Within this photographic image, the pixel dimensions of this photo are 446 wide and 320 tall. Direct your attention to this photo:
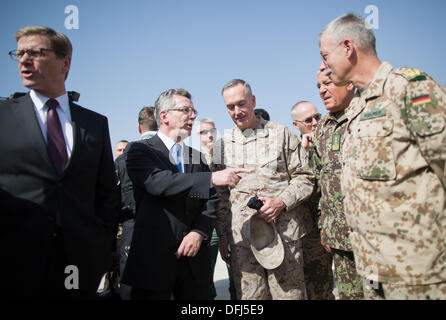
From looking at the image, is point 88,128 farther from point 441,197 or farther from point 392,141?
point 441,197

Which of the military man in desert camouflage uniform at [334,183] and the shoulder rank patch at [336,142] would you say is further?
the shoulder rank patch at [336,142]

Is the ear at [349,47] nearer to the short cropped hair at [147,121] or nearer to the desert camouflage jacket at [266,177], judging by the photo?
the desert camouflage jacket at [266,177]

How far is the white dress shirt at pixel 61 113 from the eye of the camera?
2.05 m

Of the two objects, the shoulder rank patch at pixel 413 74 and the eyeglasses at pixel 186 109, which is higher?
the eyeglasses at pixel 186 109

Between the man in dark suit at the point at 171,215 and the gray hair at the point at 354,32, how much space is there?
4.06 ft

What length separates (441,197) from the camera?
5.63 ft

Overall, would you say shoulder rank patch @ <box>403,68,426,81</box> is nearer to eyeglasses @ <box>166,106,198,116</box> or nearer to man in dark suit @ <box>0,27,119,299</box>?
eyeglasses @ <box>166,106,198,116</box>

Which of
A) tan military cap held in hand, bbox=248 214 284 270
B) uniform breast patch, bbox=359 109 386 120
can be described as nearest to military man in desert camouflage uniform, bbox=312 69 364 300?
tan military cap held in hand, bbox=248 214 284 270

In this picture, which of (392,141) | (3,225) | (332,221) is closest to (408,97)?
(392,141)

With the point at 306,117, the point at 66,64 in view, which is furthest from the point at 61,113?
the point at 306,117

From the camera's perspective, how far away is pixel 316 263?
3367 millimetres

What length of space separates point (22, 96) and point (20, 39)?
0.37 metres

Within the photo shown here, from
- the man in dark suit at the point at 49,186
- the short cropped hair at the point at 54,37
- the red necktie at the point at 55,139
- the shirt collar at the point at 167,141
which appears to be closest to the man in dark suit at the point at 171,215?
the shirt collar at the point at 167,141

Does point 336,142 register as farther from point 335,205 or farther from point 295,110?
point 295,110
